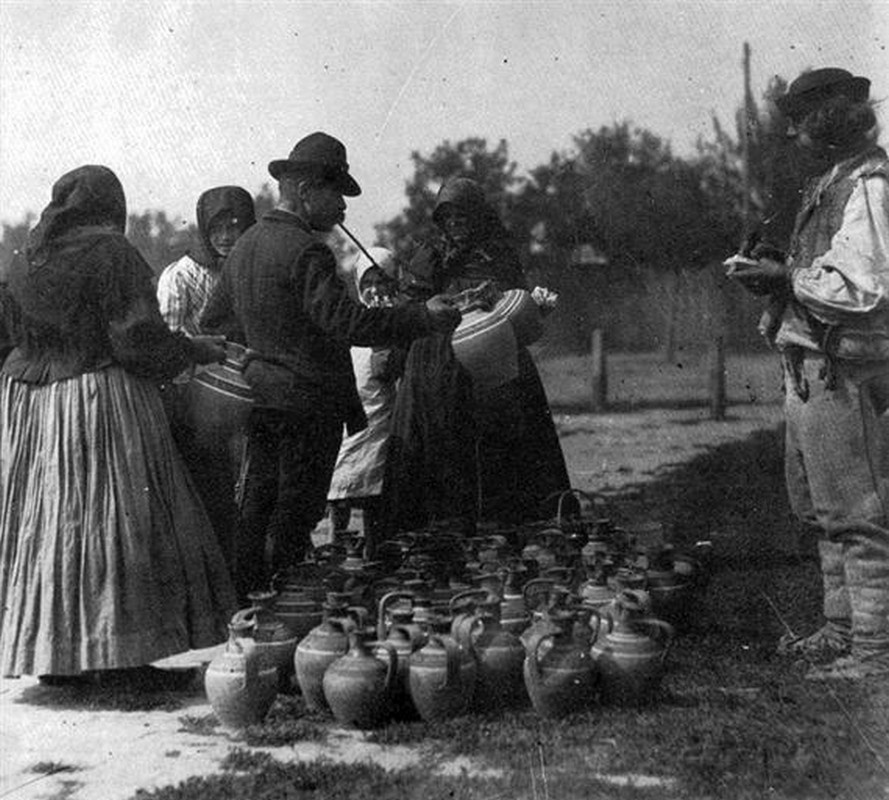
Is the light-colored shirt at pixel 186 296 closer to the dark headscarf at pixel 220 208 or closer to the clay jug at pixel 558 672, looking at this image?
the dark headscarf at pixel 220 208

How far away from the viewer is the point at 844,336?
422 centimetres

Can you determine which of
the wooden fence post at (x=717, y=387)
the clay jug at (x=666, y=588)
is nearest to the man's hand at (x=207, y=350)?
the clay jug at (x=666, y=588)

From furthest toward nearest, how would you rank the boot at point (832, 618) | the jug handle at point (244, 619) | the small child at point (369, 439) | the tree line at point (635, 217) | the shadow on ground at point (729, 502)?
the tree line at point (635, 217)
the shadow on ground at point (729, 502)
the small child at point (369, 439)
the boot at point (832, 618)
the jug handle at point (244, 619)

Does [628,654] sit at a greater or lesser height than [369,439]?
lesser

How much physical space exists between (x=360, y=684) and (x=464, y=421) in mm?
2599

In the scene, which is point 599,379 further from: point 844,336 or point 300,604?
point 300,604

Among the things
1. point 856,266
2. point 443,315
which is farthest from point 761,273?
point 443,315

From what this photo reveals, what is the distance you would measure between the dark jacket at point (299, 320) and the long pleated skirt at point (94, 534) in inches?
20.6

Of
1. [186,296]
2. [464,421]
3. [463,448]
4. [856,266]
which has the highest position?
[186,296]

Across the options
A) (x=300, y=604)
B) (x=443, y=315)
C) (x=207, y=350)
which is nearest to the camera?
(x=300, y=604)

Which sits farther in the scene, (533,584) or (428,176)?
(428,176)

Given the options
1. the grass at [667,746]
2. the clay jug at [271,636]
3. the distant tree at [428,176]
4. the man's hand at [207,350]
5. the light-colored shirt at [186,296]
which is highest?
the distant tree at [428,176]

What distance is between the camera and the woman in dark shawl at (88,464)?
4.31 meters

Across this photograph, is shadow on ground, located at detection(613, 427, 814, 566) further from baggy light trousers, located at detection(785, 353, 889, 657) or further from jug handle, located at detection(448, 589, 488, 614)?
jug handle, located at detection(448, 589, 488, 614)
